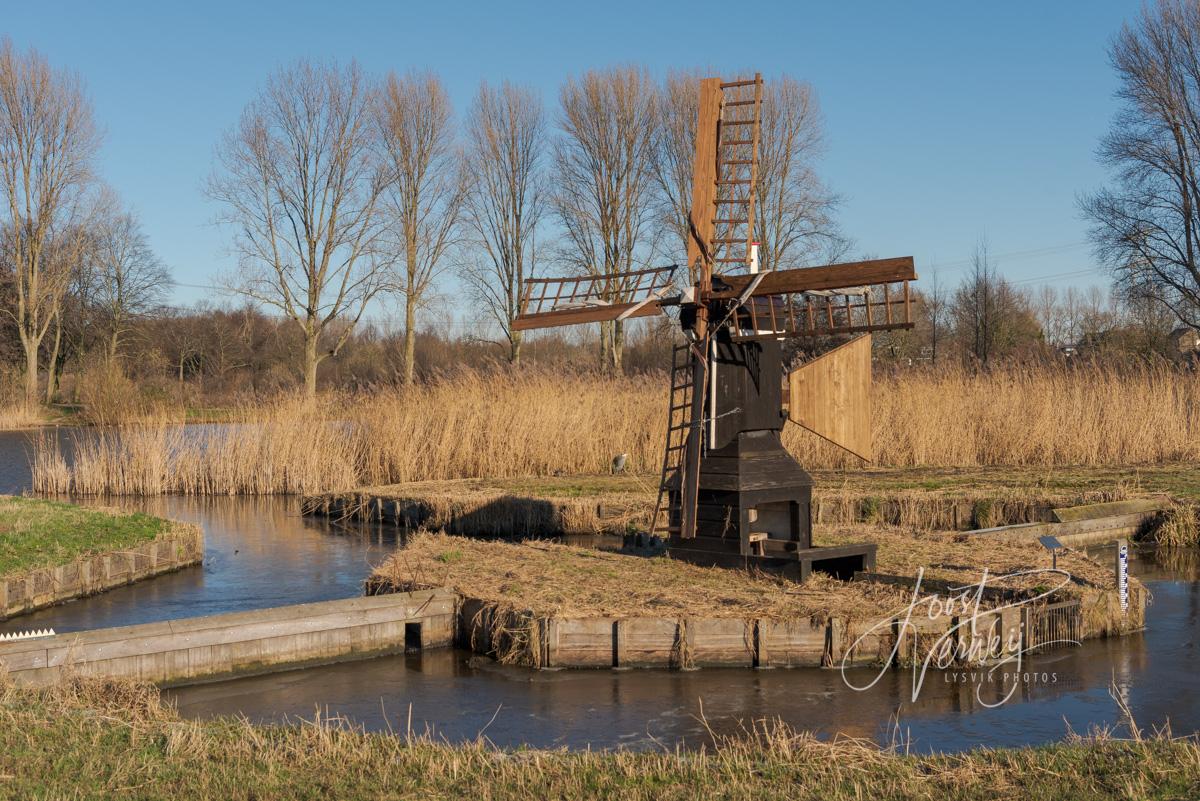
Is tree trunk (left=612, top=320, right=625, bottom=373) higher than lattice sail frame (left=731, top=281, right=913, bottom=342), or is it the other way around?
tree trunk (left=612, top=320, right=625, bottom=373)

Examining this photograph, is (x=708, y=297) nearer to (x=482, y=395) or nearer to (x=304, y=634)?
(x=304, y=634)

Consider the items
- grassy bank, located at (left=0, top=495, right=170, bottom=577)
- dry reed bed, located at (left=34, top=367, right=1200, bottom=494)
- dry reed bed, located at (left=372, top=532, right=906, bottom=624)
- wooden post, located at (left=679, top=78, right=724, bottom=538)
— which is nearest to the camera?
dry reed bed, located at (left=372, top=532, right=906, bottom=624)

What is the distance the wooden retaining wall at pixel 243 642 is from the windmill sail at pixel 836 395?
350 cm

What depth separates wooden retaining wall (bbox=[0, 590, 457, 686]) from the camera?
7.22 m

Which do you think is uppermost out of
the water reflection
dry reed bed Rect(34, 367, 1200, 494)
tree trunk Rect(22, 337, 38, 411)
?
tree trunk Rect(22, 337, 38, 411)

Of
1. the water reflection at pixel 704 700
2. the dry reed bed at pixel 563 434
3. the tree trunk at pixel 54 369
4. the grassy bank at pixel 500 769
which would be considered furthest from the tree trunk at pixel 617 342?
the grassy bank at pixel 500 769

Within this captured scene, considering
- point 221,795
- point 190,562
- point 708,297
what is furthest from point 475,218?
point 221,795

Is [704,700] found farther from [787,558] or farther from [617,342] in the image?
[617,342]

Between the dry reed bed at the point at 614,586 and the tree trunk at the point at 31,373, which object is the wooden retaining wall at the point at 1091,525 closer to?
the dry reed bed at the point at 614,586

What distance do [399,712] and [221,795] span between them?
2607mm

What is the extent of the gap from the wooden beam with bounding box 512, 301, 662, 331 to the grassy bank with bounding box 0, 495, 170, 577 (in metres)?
4.99

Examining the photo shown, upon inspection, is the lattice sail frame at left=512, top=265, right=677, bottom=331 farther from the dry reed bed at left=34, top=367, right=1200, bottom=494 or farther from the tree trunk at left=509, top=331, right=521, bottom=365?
the tree trunk at left=509, top=331, right=521, bottom=365

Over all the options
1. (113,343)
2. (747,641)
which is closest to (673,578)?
(747,641)

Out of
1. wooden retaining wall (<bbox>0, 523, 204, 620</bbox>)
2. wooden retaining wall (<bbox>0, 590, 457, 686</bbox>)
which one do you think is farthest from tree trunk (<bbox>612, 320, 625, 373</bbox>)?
wooden retaining wall (<bbox>0, 590, 457, 686</bbox>)
